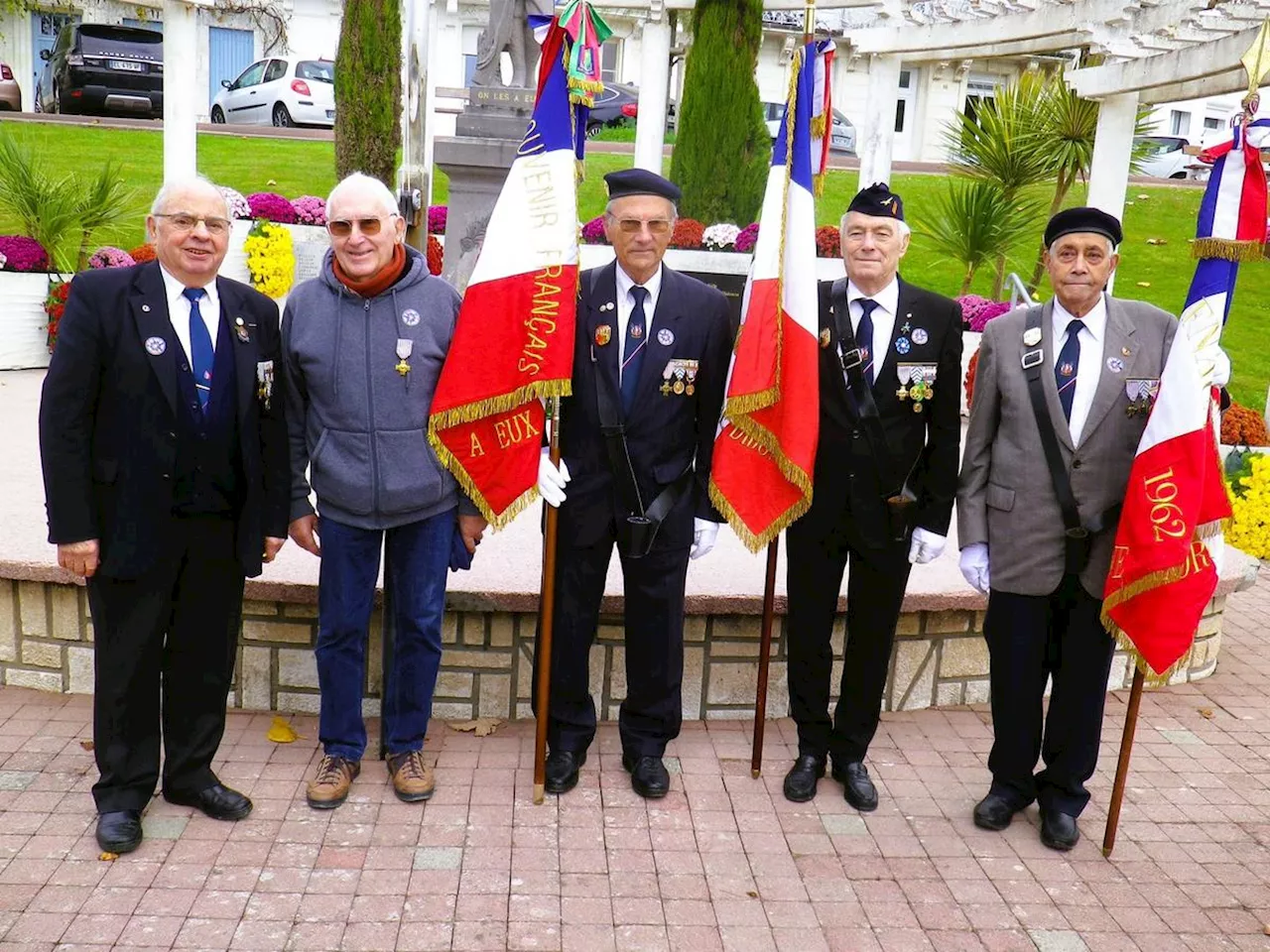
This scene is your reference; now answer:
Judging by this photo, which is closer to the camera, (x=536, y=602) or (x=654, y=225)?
(x=654, y=225)

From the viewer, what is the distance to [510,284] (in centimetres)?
378

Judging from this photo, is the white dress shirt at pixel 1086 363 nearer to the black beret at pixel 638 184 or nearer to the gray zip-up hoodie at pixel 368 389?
the black beret at pixel 638 184

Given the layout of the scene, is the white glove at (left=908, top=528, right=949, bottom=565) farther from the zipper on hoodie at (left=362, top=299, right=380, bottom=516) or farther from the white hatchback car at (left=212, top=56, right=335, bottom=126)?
the white hatchback car at (left=212, top=56, right=335, bottom=126)

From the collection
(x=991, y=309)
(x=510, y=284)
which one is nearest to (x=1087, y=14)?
(x=991, y=309)

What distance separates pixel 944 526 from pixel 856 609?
39 centimetres

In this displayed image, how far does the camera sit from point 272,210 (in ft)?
37.3

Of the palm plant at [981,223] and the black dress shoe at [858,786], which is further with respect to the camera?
the palm plant at [981,223]

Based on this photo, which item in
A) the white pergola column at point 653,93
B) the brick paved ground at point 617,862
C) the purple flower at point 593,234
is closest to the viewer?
the brick paved ground at point 617,862

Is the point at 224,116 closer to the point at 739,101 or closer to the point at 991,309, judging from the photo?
the point at 739,101

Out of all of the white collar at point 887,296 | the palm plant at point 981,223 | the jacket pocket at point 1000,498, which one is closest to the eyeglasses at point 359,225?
the white collar at point 887,296

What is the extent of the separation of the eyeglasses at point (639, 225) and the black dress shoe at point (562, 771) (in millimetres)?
1716

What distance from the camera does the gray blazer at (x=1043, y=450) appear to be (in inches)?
144

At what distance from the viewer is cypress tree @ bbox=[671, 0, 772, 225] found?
1273cm

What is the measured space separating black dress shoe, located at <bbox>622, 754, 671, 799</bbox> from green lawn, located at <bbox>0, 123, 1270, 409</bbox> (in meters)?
10.5
